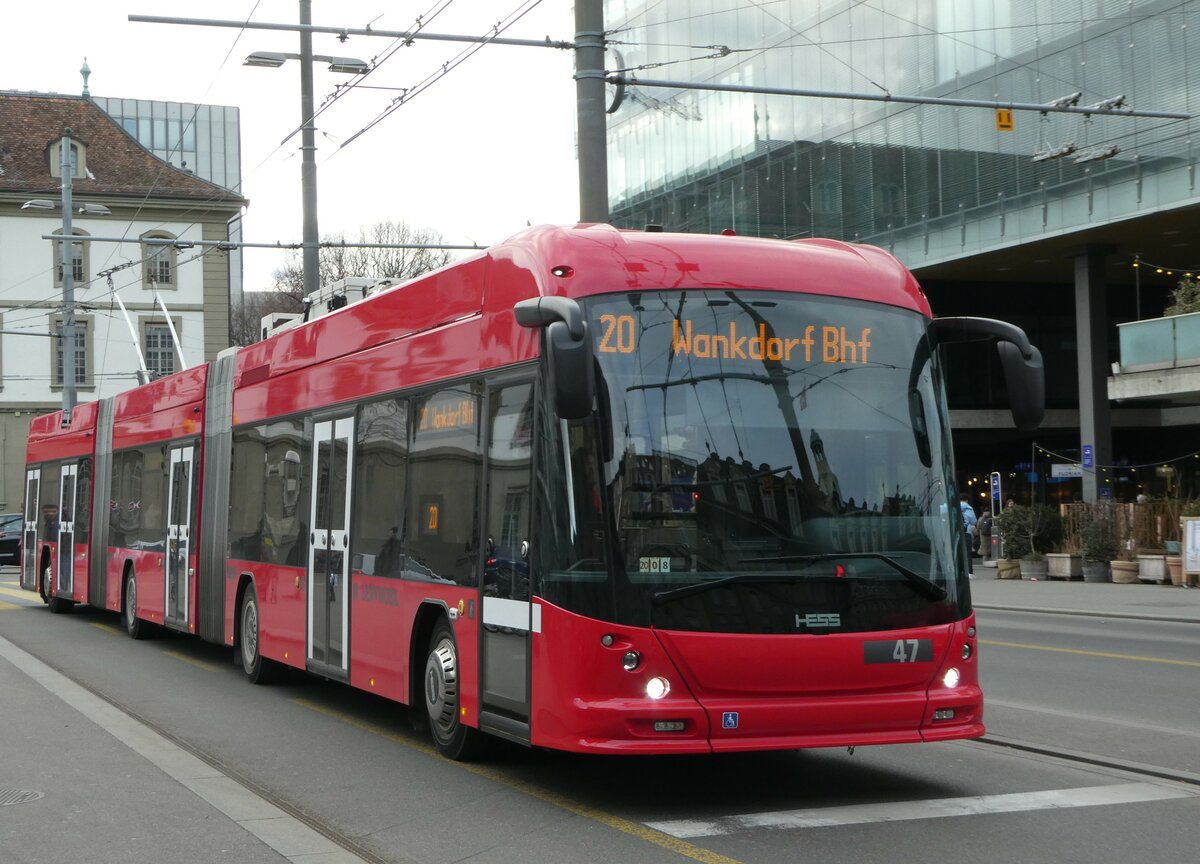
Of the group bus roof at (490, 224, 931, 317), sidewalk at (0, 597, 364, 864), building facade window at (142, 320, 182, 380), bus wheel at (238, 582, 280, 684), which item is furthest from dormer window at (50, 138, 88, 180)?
bus roof at (490, 224, 931, 317)

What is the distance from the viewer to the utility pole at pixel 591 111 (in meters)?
14.4

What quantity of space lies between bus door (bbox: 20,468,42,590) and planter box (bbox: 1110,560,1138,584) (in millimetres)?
19986

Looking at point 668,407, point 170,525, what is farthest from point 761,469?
point 170,525

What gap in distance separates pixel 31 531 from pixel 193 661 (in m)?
10.6

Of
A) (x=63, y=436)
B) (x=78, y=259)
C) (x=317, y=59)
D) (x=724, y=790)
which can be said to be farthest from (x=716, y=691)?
(x=78, y=259)

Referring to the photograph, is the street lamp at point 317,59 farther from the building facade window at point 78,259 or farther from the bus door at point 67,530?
the building facade window at point 78,259

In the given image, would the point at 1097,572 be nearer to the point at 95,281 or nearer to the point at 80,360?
the point at 95,281

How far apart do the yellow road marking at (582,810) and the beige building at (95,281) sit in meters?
51.9

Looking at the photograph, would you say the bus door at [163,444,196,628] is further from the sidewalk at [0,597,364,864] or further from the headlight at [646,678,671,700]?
the headlight at [646,678,671,700]

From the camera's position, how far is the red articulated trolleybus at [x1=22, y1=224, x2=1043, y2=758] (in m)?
7.68

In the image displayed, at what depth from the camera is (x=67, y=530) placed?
23141 mm

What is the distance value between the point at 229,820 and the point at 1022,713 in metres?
6.16

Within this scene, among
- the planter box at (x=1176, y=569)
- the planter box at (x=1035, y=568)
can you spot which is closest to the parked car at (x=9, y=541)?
the planter box at (x=1035, y=568)

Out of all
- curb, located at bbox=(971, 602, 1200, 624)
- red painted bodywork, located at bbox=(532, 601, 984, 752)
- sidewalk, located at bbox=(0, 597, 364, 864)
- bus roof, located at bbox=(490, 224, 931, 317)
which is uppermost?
bus roof, located at bbox=(490, 224, 931, 317)
